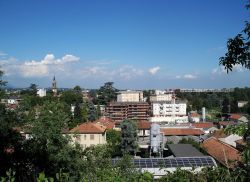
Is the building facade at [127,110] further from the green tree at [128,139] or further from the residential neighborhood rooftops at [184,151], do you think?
the residential neighborhood rooftops at [184,151]

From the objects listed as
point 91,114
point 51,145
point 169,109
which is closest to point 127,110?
point 169,109

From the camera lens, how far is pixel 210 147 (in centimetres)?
3381

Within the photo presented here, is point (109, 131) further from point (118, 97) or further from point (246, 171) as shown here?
point (118, 97)

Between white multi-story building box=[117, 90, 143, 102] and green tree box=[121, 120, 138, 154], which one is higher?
white multi-story building box=[117, 90, 143, 102]

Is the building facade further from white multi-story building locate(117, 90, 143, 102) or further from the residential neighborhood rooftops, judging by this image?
the residential neighborhood rooftops

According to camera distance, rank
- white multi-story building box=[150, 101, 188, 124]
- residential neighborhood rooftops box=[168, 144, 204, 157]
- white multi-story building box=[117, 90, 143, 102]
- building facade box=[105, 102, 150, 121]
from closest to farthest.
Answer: residential neighborhood rooftops box=[168, 144, 204, 157] < building facade box=[105, 102, 150, 121] < white multi-story building box=[150, 101, 188, 124] < white multi-story building box=[117, 90, 143, 102]

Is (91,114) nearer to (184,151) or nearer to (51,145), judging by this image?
(184,151)

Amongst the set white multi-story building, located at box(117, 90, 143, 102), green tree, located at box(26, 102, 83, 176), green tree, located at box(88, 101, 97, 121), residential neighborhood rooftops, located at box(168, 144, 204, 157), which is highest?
white multi-story building, located at box(117, 90, 143, 102)

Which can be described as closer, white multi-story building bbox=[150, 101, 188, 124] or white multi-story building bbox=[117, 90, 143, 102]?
white multi-story building bbox=[150, 101, 188, 124]

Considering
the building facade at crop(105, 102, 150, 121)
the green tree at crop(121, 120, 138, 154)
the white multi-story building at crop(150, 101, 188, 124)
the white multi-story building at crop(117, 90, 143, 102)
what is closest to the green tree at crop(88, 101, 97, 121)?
the building facade at crop(105, 102, 150, 121)

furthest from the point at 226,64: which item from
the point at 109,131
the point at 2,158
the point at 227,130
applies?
the point at 109,131

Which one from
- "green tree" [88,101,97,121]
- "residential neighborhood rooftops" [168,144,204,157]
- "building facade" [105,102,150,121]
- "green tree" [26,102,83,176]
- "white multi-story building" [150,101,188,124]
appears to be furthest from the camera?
"white multi-story building" [150,101,188,124]

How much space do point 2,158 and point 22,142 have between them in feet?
6.83

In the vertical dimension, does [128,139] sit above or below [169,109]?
below
